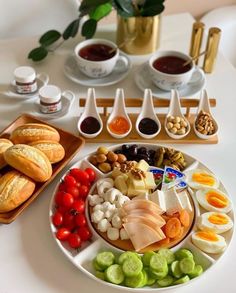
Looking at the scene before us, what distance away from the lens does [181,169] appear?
1.11 metres

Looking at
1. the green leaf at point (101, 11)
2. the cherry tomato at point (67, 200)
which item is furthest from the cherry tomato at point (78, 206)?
the green leaf at point (101, 11)

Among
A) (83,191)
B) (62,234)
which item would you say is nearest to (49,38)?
(83,191)

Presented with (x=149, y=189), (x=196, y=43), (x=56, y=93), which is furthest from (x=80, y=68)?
(x=149, y=189)

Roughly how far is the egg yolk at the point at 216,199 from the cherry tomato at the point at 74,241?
29cm

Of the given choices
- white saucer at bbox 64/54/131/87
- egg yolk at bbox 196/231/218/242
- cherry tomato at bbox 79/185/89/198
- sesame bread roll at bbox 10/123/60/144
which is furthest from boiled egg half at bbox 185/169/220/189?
white saucer at bbox 64/54/131/87

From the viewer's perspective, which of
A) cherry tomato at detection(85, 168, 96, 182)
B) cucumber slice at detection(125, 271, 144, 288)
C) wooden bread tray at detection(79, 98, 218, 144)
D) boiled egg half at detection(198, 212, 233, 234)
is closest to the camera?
cucumber slice at detection(125, 271, 144, 288)

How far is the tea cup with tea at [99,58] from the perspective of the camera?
4.44ft

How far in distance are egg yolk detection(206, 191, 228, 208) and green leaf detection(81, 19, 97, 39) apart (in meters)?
0.69

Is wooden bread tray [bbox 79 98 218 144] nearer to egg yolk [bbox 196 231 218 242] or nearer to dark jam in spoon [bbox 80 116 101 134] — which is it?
dark jam in spoon [bbox 80 116 101 134]

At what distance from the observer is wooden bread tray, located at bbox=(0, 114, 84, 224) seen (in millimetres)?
996

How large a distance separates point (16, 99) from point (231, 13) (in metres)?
1.02

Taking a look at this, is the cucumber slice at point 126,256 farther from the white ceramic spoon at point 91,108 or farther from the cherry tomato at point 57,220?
the white ceramic spoon at point 91,108

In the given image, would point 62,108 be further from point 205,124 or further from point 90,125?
point 205,124

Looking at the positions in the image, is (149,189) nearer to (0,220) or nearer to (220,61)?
(0,220)
